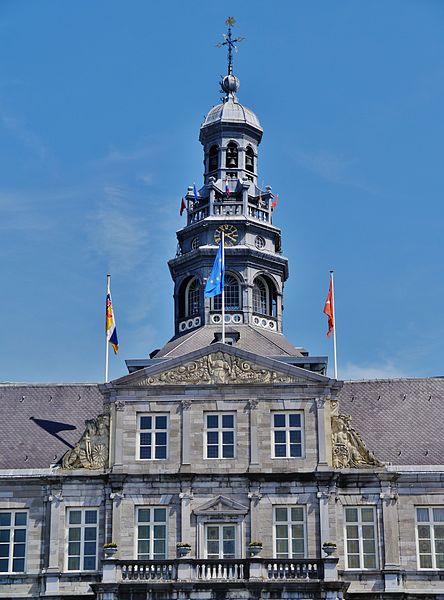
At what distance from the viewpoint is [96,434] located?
56.7m

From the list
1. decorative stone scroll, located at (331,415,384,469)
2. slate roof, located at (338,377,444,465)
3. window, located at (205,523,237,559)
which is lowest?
window, located at (205,523,237,559)

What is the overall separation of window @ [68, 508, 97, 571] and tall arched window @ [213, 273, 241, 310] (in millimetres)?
14106

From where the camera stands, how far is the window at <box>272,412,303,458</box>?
2197 inches

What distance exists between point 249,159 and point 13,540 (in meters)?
24.8

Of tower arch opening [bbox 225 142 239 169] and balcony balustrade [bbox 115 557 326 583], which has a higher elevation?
tower arch opening [bbox 225 142 239 169]

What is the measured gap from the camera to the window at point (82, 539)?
55.2 meters

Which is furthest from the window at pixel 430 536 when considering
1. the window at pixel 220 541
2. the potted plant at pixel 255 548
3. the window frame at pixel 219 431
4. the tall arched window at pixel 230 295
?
the tall arched window at pixel 230 295

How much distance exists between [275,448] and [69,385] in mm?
12027

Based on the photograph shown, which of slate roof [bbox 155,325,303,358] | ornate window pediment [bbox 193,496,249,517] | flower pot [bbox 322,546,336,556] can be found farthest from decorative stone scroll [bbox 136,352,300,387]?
flower pot [bbox 322,546,336,556]

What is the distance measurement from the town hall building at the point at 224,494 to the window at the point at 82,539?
6 centimetres

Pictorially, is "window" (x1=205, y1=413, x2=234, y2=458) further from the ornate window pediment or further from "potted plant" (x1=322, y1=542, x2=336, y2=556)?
"potted plant" (x1=322, y1=542, x2=336, y2=556)

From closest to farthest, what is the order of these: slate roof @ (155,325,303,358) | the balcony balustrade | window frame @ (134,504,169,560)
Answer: the balcony balustrade
window frame @ (134,504,169,560)
slate roof @ (155,325,303,358)

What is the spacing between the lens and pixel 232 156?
69.3 m

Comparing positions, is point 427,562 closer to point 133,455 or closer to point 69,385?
point 133,455
